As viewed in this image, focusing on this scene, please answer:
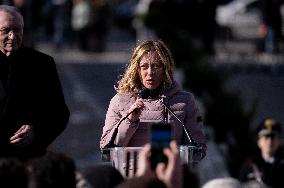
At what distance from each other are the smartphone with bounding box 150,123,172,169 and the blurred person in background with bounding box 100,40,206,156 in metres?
1.34

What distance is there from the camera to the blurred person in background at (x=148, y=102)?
784 centimetres

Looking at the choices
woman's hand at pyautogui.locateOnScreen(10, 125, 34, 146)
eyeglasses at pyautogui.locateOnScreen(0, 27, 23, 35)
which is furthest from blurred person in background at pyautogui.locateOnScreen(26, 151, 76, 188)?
eyeglasses at pyautogui.locateOnScreen(0, 27, 23, 35)

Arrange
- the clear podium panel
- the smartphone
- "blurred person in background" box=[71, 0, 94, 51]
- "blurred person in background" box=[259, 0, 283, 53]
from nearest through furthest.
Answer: the smartphone → the clear podium panel → "blurred person in background" box=[259, 0, 283, 53] → "blurred person in background" box=[71, 0, 94, 51]

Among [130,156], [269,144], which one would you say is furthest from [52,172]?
[269,144]

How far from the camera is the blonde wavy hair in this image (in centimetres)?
788

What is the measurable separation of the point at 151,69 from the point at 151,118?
Result: 0.27 metres

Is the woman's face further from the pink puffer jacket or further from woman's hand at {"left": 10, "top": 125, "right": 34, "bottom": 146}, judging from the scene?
woman's hand at {"left": 10, "top": 125, "right": 34, "bottom": 146}

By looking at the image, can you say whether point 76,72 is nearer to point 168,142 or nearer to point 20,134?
point 20,134

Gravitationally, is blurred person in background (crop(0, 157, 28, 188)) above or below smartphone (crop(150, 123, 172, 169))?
below

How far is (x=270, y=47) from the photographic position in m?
29.8

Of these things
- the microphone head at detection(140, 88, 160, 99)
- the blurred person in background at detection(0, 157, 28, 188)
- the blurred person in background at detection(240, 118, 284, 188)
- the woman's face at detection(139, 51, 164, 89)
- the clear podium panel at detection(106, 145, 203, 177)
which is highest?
the woman's face at detection(139, 51, 164, 89)

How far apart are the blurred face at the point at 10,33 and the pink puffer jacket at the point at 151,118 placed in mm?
618

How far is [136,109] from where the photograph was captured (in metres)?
7.70

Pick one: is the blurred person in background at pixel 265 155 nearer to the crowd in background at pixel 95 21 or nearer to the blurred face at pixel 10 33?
the blurred face at pixel 10 33
